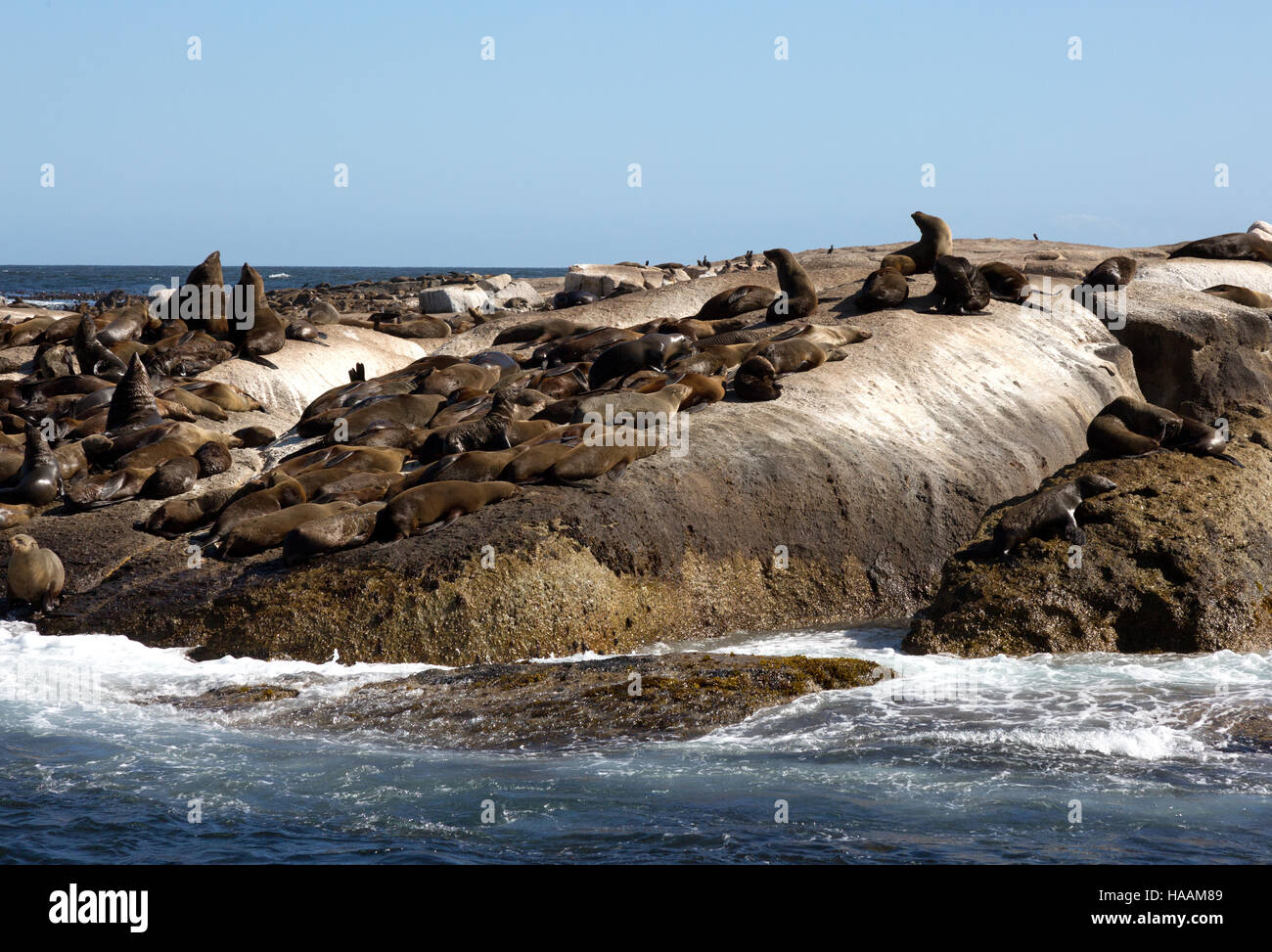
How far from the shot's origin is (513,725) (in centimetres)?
770

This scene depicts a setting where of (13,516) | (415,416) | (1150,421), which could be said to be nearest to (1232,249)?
(1150,421)

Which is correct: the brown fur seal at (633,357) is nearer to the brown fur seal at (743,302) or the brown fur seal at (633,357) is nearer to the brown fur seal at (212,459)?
the brown fur seal at (743,302)

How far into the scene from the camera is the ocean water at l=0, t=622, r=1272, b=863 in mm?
5949

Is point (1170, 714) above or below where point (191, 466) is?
below

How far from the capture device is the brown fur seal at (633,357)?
14.7 meters

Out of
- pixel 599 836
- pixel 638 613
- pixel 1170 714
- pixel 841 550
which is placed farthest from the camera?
pixel 841 550

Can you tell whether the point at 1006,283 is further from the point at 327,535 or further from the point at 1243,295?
the point at 327,535

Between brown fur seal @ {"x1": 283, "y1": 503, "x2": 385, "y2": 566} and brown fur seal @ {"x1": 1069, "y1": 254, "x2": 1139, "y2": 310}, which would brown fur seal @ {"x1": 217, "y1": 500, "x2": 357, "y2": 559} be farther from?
brown fur seal @ {"x1": 1069, "y1": 254, "x2": 1139, "y2": 310}

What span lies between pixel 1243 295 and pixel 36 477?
15420mm

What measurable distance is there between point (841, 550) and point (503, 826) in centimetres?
555

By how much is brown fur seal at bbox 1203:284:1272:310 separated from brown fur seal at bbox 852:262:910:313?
505 cm

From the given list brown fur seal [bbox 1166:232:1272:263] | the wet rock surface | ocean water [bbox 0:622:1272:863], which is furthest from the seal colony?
brown fur seal [bbox 1166:232:1272:263]
